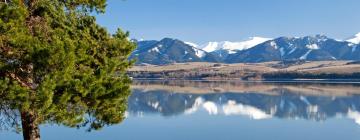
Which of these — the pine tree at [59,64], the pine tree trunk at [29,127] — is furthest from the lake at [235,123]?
the pine tree trunk at [29,127]

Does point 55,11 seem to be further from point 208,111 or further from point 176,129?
point 208,111

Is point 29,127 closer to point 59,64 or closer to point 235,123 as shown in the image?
point 59,64

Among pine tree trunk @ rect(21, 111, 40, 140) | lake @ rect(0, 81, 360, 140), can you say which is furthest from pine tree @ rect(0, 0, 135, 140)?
lake @ rect(0, 81, 360, 140)

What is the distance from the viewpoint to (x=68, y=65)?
661 inches

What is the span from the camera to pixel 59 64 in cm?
1675

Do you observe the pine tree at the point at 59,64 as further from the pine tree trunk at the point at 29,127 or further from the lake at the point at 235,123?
the lake at the point at 235,123

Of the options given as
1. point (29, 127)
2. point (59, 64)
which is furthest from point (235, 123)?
point (59, 64)

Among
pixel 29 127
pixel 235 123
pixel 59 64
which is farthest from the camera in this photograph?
pixel 235 123

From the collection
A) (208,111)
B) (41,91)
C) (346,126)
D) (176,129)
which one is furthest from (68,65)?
(208,111)

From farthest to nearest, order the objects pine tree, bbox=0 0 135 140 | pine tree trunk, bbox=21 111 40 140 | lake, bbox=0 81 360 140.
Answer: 1. lake, bbox=0 81 360 140
2. pine tree trunk, bbox=21 111 40 140
3. pine tree, bbox=0 0 135 140

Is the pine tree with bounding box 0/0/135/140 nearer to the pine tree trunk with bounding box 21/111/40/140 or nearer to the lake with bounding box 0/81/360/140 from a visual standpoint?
the pine tree trunk with bounding box 21/111/40/140

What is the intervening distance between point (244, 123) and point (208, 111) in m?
23.6

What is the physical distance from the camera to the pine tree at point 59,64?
16578mm

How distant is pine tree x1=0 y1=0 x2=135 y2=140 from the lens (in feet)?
54.4
